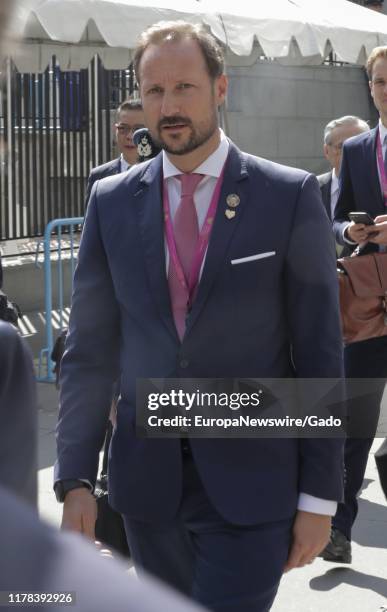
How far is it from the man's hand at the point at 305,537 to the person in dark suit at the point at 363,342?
6.88ft

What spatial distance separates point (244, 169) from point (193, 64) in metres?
0.29

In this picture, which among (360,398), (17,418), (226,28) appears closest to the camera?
(17,418)

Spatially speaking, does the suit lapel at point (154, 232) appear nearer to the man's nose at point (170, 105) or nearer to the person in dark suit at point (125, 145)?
the man's nose at point (170, 105)

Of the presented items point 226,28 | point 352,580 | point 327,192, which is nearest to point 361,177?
point 327,192

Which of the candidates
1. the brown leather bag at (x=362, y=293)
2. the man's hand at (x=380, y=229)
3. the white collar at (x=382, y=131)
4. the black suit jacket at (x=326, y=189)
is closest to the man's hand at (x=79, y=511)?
the brown leather bag at (x=362, y=293)

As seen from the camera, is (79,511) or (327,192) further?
(327,192)

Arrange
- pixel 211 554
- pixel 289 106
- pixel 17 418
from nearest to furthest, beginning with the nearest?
pixel 17 418, pixel 211 554, pixel 289 106

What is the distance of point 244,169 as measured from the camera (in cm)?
282

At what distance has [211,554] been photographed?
2.65m

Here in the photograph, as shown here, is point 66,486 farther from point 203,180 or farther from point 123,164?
point 123,164

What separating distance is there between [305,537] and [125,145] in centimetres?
379

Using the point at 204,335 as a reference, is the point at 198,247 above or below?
above

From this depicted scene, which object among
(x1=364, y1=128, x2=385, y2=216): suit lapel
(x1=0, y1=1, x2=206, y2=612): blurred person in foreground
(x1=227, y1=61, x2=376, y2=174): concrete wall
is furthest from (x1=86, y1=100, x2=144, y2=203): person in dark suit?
(x1=227, y1=61, x2=376, y2=174): concrete wall

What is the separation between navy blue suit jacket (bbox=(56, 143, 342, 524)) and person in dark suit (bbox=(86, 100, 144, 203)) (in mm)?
3299
